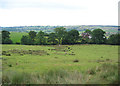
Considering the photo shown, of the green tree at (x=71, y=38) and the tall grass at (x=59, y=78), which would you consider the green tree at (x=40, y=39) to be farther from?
the tall grass at (x=59, y=78)

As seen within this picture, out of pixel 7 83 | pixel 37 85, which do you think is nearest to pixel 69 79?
pixel 37 85

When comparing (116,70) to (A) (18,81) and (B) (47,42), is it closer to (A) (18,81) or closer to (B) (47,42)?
(A) (18,81)

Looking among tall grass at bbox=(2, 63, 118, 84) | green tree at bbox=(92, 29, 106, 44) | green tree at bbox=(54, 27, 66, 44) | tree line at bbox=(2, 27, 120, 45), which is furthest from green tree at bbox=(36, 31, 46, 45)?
tall grass at bbox=(2, 63, 118, 84)

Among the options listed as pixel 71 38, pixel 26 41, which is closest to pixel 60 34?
pixel 71 38

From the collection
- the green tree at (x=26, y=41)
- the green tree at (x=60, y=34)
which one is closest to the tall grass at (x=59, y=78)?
the green tree at (x=60, y=34)

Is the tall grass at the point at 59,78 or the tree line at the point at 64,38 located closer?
the tall grass at the point at 59,78

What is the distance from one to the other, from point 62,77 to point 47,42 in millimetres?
40388

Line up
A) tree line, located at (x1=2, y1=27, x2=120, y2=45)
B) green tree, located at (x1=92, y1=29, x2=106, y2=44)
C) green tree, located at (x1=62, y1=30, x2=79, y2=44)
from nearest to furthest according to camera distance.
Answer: green tree, located at (x1=92, y1=29, x2=106, y2=44)
tree line, located at (x1=2, y1=27, x2=120, y2=45)
green tree, located at (x1=62, y1=30, x2=79, y2=44)

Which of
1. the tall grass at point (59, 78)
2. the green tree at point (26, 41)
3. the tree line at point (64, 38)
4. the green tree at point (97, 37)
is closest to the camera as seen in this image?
the tall grass at point (59, 78)

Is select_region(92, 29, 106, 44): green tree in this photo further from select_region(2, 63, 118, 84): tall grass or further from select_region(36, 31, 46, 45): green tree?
select_region(2, 63, 118, 84): tall grass

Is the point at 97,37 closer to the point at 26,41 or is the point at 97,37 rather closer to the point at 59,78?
the point at 26,41

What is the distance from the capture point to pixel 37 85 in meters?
7.89

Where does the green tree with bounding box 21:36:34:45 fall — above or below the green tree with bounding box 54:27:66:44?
below

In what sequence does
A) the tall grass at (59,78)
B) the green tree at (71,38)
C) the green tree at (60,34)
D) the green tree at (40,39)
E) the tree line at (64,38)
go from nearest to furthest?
the tall grass at (59,78)
the tree line at (64,38)
the green tree at (71,38)
the green tree at (40,39)
the green tree at (60,34)
